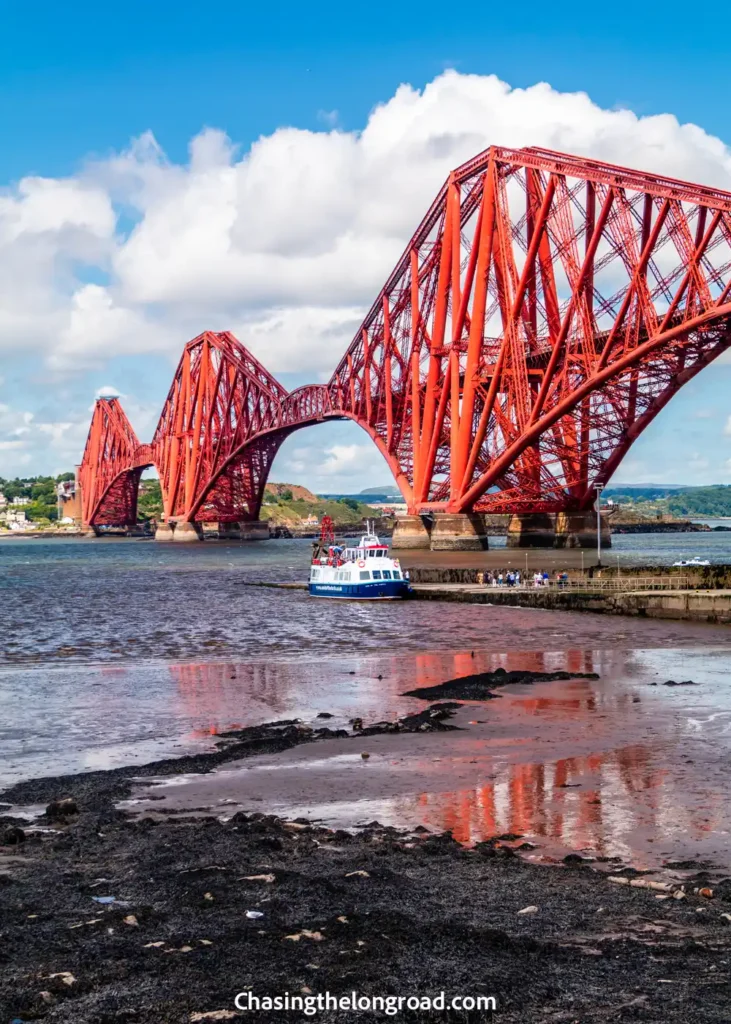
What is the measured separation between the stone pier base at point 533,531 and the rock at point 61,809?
114 meters

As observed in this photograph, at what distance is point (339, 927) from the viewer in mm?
12922

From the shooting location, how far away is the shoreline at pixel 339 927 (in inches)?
441

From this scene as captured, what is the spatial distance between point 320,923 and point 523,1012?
2.97 m

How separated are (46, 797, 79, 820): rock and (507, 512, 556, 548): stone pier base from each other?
114480mm

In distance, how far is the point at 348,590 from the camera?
258 ft

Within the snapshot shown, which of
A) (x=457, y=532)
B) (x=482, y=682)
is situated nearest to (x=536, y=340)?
(x=457, y=532)

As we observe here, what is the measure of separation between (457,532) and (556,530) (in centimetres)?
1399

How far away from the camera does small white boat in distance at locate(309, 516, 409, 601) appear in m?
76.5

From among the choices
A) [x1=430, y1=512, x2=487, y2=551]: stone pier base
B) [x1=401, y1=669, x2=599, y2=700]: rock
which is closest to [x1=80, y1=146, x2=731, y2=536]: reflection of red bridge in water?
[x1=430, y1=512, x2=487, y2=551]: stone pier base

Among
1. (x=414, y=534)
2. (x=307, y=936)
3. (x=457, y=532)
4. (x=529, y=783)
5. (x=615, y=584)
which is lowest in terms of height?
(x=529, y=783)

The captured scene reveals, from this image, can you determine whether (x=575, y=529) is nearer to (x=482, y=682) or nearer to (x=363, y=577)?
(x=363, y=577)

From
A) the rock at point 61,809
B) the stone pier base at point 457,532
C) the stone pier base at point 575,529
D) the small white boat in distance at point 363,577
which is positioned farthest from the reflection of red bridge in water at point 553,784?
the stone pier base at point 575,529

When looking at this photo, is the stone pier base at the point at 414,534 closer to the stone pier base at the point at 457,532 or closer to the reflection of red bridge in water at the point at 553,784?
the stone pier base at the point at 457,532

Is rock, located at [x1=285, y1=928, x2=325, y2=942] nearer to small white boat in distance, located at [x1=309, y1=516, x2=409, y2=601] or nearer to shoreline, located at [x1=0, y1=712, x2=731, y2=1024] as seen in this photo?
shoreline, located at [x1=0, y1=712, x2=731, y2=1024]
